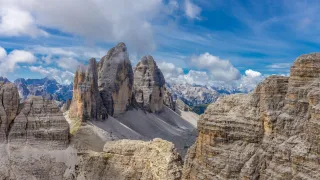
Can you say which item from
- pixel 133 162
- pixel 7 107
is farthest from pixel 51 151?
pixel 133 162

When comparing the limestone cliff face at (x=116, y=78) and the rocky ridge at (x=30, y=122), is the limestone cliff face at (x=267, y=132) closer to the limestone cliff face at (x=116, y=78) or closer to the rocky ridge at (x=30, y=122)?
the rocky ridge at (x=30, y=122)

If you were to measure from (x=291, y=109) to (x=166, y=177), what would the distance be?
2161 cm

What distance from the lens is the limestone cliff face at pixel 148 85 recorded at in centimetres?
13762

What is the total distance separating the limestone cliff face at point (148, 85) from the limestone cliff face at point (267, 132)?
336 feet

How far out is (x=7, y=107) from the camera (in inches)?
2318

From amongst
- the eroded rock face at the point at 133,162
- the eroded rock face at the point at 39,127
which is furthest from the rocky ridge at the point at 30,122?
the eroded rock face at the point at 133,162

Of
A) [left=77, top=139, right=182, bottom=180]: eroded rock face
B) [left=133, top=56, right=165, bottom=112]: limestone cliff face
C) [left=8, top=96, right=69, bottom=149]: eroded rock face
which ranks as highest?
[left=133, top=56, right=165, bottom=112]: limestone cliff face

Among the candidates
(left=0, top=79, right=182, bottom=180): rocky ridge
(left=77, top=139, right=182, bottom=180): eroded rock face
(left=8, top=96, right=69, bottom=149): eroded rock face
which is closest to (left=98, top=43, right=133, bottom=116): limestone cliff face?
(left=8, top=96, right=69, bottom=149): eroded rock face

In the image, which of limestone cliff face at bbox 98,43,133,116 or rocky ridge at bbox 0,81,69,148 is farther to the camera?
limestone cliff face at bbox 98,43,133,116

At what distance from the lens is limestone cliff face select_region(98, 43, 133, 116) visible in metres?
114

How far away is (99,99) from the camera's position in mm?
100500

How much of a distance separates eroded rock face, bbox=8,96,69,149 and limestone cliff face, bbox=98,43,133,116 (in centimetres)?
4842

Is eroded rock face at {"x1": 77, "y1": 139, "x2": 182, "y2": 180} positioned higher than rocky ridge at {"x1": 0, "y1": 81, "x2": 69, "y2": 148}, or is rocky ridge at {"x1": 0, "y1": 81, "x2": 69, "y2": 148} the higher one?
rocky ridge at {"x1": 0, "y1": 81, "x2": 69, "y2": 148}

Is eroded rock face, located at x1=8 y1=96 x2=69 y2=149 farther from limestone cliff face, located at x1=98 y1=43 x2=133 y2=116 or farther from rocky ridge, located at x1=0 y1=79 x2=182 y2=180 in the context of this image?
limestone cliff face, located at x1=98 y1=43 x2=133 y2=116
